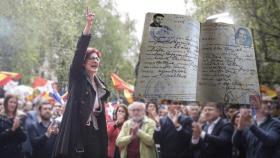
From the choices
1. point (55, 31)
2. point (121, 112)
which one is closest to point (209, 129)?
point (121, 112)

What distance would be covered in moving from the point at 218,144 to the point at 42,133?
193 centimetres

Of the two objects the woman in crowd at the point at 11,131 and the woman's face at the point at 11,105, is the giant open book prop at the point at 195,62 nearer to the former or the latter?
the woman in crowd at the point at 11,131

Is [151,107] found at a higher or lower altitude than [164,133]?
higher

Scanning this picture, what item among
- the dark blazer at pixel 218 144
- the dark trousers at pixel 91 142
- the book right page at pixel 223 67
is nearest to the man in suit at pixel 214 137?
the dark blazer at pixel 218 144

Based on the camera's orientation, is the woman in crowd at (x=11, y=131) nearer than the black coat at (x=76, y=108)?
No

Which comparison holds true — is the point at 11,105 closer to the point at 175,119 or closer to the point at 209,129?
the point at 175,119

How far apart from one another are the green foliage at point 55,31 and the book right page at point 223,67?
94 cm

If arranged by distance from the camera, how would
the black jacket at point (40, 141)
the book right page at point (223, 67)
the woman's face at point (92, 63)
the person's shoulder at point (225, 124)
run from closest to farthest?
the woman's face at point (92, 63), the book right page at point (223, 67), the black jacket at point (40, 141), the person's shoulder at point (225, 124)

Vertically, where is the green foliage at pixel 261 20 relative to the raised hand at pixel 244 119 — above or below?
above

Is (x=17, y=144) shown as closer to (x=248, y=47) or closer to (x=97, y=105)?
(x=97, y=105)

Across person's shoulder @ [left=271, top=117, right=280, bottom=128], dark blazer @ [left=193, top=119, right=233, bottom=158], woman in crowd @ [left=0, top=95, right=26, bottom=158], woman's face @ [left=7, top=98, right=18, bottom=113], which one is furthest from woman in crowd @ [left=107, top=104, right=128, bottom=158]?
person's shoulder @ [left=271, top=117, right=280, bottom=128]

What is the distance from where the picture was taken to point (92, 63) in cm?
477

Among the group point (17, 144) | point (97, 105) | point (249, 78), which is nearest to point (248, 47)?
point (249, 78)

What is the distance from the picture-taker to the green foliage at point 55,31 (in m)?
5.31
